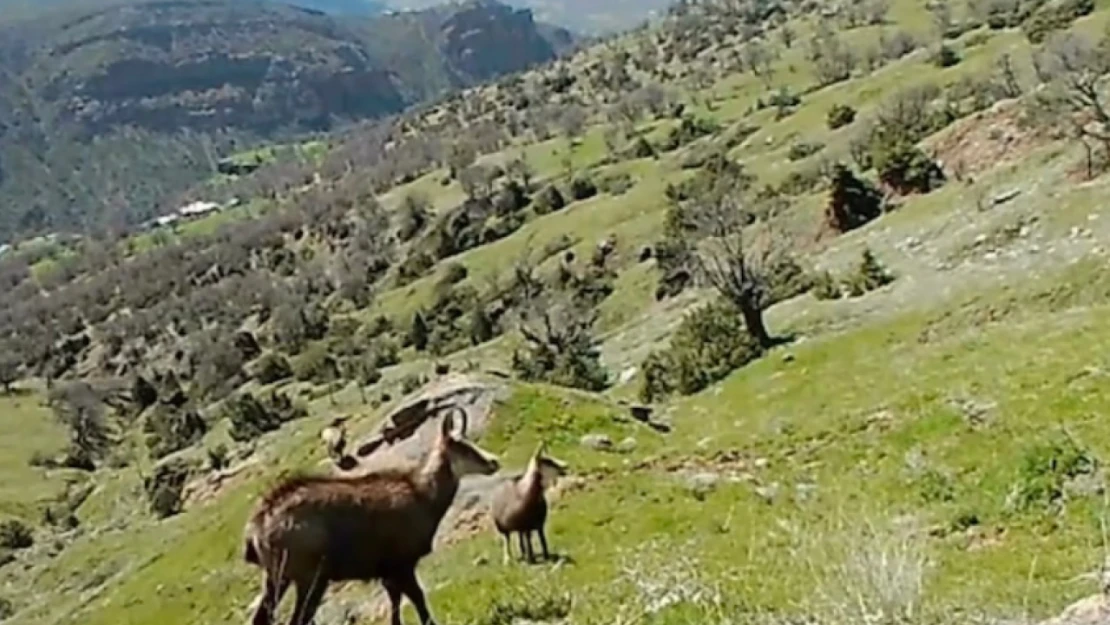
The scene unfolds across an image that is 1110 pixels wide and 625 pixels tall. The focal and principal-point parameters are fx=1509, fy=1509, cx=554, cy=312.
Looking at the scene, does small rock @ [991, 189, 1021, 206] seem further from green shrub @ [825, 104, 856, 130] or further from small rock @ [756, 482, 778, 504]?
green shrub @ [825, 104, 856, 130]

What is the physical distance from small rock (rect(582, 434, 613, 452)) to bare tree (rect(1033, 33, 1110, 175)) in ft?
88.3

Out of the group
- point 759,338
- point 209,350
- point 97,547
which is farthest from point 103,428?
point 759,338

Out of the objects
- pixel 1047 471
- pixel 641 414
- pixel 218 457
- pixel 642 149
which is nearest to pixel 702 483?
pixel 1047 471

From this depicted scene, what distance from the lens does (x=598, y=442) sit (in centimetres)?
2939

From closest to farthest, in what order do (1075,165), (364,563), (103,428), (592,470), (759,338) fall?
1. (364,563)
2. (592,470)
3. (759,338)
4. (1075,165)
5. (103,428)

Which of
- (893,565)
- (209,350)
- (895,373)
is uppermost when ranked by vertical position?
(893,565)

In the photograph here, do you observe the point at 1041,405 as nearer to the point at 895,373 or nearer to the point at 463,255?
the point at 895,373

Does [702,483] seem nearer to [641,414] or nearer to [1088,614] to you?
[641,414]

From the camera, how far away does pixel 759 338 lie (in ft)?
152

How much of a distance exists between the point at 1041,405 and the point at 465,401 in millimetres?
13859

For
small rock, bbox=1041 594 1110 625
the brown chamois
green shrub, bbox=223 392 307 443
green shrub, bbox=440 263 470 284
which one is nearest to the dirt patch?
the brown chamois

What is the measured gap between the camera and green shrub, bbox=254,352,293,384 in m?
146

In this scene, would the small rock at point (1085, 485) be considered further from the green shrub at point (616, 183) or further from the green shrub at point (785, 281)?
the green shrub at point (616, 183)

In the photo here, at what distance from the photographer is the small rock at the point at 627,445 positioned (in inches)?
1150
